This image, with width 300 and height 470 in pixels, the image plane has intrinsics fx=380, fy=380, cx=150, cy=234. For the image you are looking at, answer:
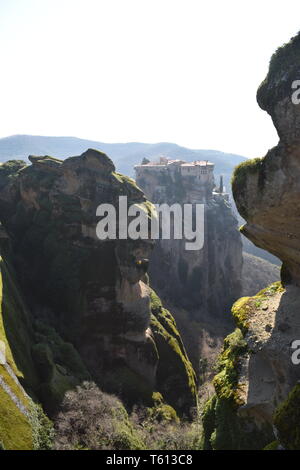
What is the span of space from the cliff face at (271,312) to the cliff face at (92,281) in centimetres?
1958

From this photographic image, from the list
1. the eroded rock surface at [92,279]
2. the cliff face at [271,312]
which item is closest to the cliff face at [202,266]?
the eroded rock surface at [92,279]

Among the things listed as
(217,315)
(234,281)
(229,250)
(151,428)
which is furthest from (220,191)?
(151,428)

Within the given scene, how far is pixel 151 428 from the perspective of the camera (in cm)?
2848

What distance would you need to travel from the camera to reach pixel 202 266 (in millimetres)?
84250

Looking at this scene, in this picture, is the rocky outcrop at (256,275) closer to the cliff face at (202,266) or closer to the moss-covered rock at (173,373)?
the cliff face at (202,266)

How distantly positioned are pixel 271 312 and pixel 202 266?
66.2 meters

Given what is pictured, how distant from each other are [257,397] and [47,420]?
37.3 feet

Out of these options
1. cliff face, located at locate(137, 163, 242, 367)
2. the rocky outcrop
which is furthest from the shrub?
the rocky outcrop

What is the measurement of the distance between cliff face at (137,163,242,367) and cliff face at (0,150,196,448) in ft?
108

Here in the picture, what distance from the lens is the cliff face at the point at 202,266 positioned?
80312mm

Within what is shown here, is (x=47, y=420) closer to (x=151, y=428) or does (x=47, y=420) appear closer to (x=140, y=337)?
(x=151, y=428)

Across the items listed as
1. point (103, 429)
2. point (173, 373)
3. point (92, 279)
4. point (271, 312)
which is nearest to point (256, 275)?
point (173, 373)
